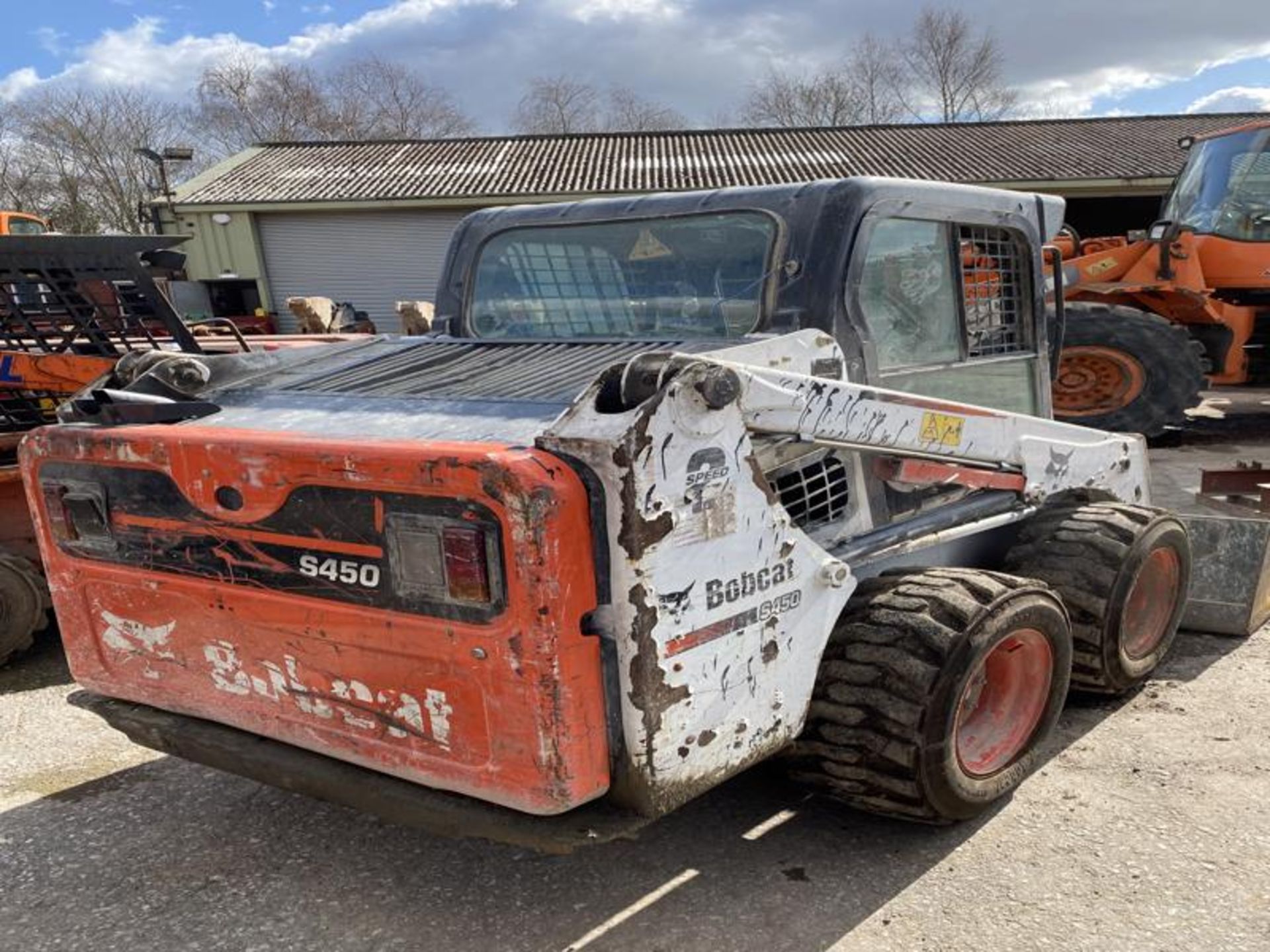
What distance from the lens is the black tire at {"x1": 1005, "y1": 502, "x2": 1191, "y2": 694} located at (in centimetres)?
365

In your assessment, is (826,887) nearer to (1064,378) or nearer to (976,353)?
(976,353)

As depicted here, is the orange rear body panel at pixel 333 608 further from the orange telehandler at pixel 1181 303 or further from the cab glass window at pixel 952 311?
the orange telehandler at pixel 1181 303

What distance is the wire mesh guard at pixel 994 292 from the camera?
369 cm

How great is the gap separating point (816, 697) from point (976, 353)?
1.56m

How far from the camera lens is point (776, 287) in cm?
315

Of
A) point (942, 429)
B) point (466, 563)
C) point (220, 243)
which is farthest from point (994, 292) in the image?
point (220, 243)

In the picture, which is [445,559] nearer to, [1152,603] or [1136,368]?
[1152,603]

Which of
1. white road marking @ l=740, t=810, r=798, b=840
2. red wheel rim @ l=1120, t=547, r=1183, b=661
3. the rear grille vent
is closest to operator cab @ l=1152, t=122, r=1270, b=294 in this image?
red wheel rim @ l=1120, t=547, r=1183, b=661

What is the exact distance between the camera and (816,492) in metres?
2.93

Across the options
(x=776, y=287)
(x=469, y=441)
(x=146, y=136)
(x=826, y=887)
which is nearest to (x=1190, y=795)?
(x=826, y=887)

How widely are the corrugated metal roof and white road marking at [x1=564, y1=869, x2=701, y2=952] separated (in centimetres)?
1919

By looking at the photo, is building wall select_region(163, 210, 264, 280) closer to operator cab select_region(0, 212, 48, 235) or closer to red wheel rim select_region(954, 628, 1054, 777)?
operator cab select_region(0, 212, 48, 235)

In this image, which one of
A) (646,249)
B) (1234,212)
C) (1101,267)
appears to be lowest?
(1101,267)

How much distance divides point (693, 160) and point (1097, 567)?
21629mm
